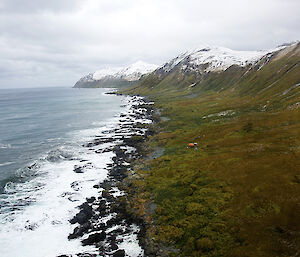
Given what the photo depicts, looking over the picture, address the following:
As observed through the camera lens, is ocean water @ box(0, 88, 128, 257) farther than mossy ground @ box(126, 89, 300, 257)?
Yes

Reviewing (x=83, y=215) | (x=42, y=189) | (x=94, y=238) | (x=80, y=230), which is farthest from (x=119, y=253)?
(x=42, y=189)

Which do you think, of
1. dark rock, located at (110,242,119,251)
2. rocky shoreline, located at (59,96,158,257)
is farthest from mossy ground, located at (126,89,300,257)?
dark rock, located at (110,242,119,251)

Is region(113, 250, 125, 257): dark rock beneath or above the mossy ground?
beneath

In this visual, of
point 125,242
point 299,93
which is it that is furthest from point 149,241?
point 299,93

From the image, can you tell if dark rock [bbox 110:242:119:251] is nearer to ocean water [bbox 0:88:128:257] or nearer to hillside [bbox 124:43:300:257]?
ocean water [bbox 0:88:128:257]

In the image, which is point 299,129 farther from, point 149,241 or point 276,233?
point 149,241

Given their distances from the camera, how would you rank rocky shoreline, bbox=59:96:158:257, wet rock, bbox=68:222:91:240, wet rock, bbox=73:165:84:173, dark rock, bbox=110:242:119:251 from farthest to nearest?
wet rock, bbox=73:165:84:173 < wet rock, bbox=68:222:91:240 < rocky shoreline, bbox=59:96:158:257 < dark rock, bbox=110:242:119:251

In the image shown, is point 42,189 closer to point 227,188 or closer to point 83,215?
point 83,215

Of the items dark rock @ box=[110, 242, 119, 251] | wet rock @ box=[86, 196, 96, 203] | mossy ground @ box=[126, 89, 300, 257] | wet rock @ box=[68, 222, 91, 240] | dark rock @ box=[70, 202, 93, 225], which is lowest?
dark rock @ box=[110, 242, 119, 251]

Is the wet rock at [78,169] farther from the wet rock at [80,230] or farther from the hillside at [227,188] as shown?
the wet rock at [80,230]

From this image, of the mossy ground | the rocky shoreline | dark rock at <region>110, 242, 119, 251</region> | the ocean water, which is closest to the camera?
the mossy ground

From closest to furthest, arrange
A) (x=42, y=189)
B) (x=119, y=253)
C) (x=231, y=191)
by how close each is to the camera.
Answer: (x=119, y=253)
(x=231, y=191)
(x=42, y=189)
